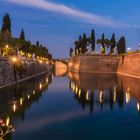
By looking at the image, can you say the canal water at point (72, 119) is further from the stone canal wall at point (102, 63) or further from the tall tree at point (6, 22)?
the stone canal wall at point (102, 63)

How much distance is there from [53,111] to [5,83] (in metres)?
16.7

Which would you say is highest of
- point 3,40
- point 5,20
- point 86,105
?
point 5,20

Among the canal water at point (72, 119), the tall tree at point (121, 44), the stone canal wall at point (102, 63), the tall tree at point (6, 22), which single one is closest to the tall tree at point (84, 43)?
the tall tree at point (121, 44)

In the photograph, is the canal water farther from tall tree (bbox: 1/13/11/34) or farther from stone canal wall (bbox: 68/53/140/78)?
stone canal wall (bbox: 68/53/140/78)

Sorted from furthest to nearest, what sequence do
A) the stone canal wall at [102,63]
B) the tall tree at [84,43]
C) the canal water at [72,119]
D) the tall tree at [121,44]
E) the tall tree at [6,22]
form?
the tall tree at [84,43] < the tall tree at [121,44] < the stone canal wall at [102,63] < the tall tree at [6,22] < the canal water at [72,119]

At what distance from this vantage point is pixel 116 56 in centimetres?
8294

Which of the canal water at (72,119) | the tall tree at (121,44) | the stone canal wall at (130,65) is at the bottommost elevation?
the canal water at (72,119)

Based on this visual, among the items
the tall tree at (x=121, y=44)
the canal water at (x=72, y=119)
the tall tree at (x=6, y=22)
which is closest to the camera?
the canal water at (x=72, y=119)

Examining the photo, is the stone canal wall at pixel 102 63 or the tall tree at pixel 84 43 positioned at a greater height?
the tall tree at pixel 84 43

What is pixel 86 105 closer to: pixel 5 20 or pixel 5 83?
pixel 5 83

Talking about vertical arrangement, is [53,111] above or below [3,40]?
below

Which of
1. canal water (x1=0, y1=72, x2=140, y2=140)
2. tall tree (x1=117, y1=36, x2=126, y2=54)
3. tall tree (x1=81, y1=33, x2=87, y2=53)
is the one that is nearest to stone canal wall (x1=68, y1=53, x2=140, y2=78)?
tall tree (x1=117, y1=36, x2=126, y2=54)

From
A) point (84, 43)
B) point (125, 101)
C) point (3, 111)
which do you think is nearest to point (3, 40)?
point (125, 101)

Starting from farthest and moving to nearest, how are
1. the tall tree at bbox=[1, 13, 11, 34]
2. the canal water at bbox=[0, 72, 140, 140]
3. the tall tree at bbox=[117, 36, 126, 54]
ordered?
the tall tree at bbox=[117, 36, 126, 54] → the tall tree at bbox=[1, 13, 11, 34] → the canal water at bbox=[0, 72, 140, 140]
